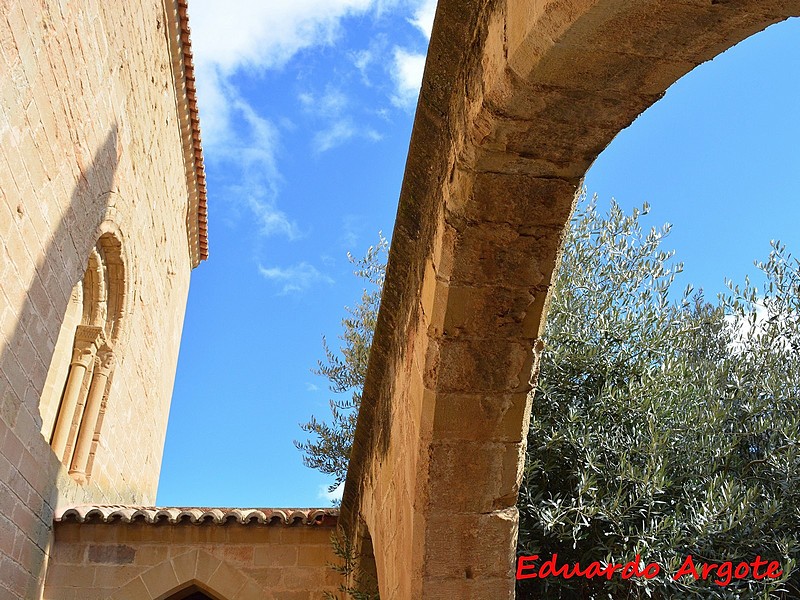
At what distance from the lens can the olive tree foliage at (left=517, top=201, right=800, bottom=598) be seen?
5289 millimetres

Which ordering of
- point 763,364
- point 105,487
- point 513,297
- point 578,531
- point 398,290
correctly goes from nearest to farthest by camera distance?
1. point 513,297
2. point 398,290
3. point 578,531
4. point 763,364
5. point 105,487

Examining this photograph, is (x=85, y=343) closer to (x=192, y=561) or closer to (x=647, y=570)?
(x=192, y=561)

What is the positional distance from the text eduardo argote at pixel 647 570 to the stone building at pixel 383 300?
4.07 ft

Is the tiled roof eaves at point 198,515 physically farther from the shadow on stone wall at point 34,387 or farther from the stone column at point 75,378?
the stone column at point 75,378

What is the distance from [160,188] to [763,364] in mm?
7104

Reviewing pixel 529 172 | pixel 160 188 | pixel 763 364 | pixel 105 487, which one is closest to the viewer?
pixel 529 172

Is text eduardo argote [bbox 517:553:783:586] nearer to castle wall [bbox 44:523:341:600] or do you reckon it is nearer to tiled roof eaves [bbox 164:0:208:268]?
castle wall [bbox 44:523:341:600]

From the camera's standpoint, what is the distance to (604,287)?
21.8 feet

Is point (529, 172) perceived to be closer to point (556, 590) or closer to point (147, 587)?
point (556, 590)

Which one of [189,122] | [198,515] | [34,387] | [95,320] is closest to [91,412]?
[95,320]

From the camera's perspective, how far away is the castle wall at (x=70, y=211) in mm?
5164

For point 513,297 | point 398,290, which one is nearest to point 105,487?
point 398,290

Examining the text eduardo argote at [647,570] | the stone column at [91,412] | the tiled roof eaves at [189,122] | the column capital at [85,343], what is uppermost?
the tiled roof eaves at [189,122]

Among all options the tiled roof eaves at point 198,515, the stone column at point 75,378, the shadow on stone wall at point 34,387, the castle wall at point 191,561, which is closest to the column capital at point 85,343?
the stone column at point 75,378
